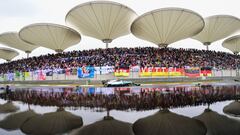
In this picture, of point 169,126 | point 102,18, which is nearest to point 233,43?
point 102,18

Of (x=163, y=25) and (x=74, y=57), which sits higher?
(x=163, y=25)

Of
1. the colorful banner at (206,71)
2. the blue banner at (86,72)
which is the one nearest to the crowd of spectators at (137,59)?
the colorful banner at (206,71)

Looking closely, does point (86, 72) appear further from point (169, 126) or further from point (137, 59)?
point (169, 126)

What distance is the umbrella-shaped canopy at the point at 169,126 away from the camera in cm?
372

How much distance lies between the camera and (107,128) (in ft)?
13.7

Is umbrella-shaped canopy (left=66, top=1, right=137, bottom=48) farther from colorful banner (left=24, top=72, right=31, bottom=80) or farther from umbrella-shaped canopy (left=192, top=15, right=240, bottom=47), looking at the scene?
umbrella-shaped canopy (left=192, top=15, right=240, bottom=47)

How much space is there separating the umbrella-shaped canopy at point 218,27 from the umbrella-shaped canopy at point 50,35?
31.2m

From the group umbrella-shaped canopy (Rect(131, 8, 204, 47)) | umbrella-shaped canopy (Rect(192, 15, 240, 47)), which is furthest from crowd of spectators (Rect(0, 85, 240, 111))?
umbrella-shaped canopy (Rect(192, 15, 240, 47))

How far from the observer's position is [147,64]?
29172mm

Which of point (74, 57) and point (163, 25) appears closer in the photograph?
point (74, 57)

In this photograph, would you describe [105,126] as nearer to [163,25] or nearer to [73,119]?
[73,119]

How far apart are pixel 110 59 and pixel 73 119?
25.9 metres

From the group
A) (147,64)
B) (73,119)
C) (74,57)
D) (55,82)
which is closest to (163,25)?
(147,64)

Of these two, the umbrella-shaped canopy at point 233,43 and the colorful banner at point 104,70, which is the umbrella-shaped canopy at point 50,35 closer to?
the colorful banner at point 104,70
